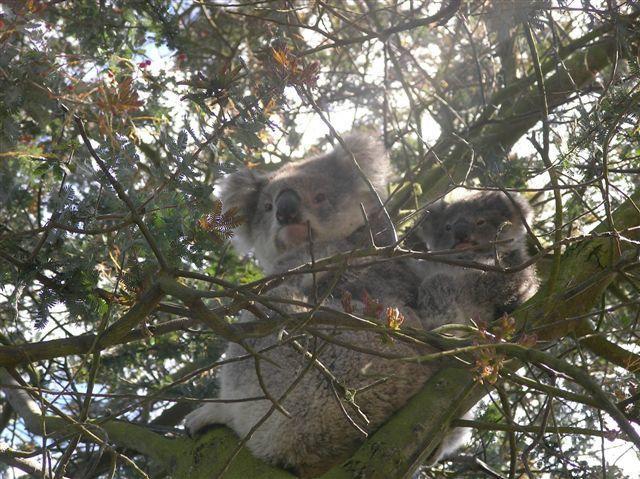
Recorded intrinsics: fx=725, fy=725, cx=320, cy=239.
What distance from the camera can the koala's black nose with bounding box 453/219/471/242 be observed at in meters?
4.37

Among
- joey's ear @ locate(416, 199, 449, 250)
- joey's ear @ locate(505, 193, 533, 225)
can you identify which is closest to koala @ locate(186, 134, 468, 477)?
joey's ear @ locate(416, 199, 449, 250)

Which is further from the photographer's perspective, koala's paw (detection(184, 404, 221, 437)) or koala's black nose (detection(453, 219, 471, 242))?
koala's black nose (detection(453, 219, 471, 242))

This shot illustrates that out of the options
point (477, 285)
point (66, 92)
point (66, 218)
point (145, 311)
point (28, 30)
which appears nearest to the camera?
point (145, 311)

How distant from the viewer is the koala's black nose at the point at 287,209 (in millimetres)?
4727

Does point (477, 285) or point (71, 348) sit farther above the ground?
point (477, 285)

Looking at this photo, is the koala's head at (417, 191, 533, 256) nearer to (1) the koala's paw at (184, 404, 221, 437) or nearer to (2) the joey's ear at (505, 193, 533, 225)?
(2) the joey's ear at (505, 193, 533, 225)

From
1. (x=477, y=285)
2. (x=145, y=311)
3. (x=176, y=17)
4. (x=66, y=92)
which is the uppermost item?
(x=176, y=17)

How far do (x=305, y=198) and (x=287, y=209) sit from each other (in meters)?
0.24

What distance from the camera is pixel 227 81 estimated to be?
2.68 m

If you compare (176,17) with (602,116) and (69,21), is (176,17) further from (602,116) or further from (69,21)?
(602,116)

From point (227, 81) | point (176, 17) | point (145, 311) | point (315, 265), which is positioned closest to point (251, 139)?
point (227, 81)

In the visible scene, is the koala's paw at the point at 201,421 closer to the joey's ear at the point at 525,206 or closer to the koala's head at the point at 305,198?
the koala's head at the point at 305,198

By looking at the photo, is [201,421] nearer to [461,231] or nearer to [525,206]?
[461,231]

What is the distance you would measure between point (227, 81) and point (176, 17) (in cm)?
243
